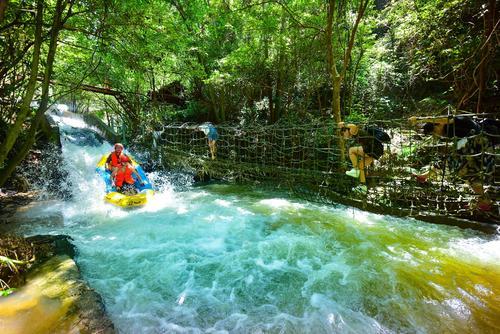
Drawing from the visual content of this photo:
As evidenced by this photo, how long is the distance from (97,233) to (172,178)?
424cm

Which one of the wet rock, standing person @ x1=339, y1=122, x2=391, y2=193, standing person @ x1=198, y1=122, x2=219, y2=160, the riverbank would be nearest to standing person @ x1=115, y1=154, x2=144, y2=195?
standing person @ x1=198, y1=122, x2=219, y2=160

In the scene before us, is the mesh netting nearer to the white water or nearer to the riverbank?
the white water

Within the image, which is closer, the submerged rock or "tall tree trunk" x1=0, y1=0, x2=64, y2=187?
the submerged rock

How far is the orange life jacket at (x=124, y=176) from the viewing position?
6.78 meters

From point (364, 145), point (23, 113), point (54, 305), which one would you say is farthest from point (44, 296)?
point (364, 145)

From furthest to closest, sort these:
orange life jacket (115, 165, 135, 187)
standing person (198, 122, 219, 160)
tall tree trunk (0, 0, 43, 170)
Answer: standing person (198, 122, 219, 160) → orange life jacket (115, 165, 135, 187) → tall tree trunk (0, 0, 43, 170)

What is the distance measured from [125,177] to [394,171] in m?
5.63

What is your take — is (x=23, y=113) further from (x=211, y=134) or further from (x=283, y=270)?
(x=211, y=134)

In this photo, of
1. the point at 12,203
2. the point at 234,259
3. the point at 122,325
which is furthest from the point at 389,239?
the point at 12,203

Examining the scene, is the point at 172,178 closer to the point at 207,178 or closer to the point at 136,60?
the point at 207,178

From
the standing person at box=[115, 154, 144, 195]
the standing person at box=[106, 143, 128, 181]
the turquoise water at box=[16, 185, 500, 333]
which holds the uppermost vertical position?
the standing person at box=[106, 143, 128, 181]

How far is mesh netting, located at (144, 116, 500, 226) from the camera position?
371cm

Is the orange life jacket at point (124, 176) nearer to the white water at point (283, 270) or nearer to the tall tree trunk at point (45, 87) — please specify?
the white water at point (283, 270)

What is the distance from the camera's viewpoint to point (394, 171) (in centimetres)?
602
